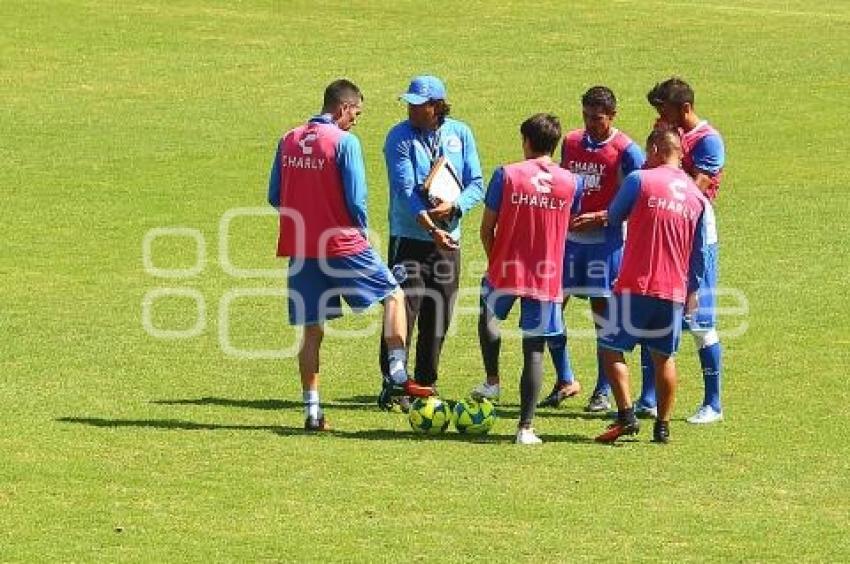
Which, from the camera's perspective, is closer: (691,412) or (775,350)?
(691,412)

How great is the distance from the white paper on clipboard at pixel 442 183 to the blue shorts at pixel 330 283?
0.88 m

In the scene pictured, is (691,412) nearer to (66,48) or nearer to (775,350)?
(775,350)

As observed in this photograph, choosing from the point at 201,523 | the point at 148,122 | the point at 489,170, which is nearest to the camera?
the point at 201,523

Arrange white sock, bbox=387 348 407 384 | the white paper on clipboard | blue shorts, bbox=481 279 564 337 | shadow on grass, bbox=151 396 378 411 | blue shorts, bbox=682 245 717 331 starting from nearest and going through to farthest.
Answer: blue shorts, bbox=481 279 564 337 < white sock, bbox=387 348 407 384 < blue shorts, bbox=682 245 717 331 < the white paper on clipboard < shadow on grass, bbox=151 396 378 411

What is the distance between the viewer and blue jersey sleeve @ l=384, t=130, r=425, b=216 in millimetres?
14328

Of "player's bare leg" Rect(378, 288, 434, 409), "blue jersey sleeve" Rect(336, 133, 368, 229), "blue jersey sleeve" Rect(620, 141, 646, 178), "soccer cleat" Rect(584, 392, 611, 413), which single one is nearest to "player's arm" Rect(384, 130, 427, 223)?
"player's bare leg" Rect(378, 288, 434, 409)

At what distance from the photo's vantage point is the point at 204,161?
86.7 feet

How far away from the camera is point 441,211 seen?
14.3m

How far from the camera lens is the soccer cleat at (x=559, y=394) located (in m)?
14.9

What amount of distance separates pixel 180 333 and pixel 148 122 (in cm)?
1221

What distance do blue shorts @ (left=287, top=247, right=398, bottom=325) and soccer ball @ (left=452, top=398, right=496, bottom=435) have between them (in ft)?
3.02

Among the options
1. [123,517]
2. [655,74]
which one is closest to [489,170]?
[655,74]

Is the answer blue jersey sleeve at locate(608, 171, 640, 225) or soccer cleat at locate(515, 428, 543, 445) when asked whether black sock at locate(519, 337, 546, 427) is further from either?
blue jersey sleeve at locate(608, 171, 640, 225)

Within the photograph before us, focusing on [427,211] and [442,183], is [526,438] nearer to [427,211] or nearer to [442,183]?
[427,211]
